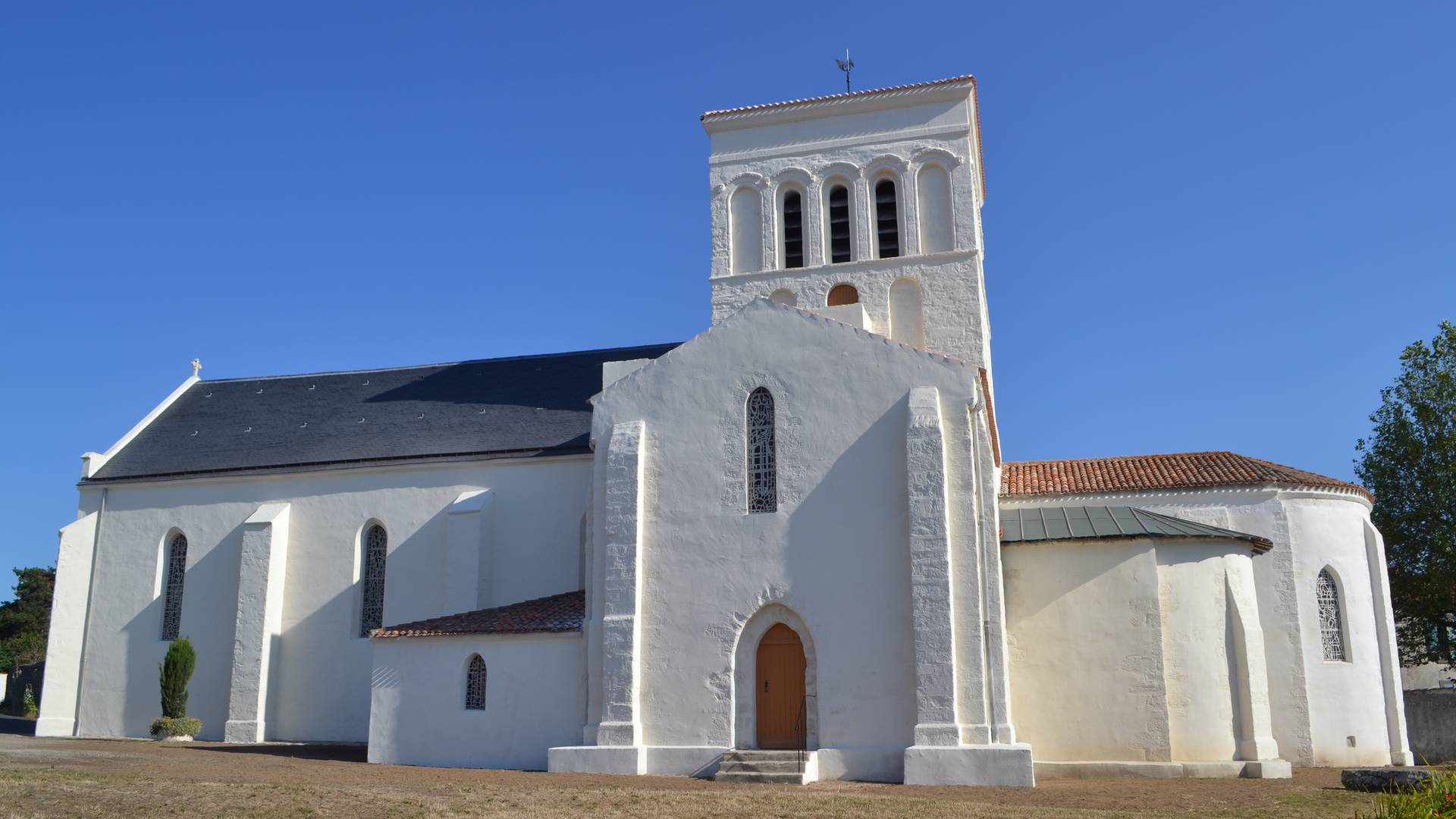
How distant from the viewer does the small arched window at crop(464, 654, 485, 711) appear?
72.4ft

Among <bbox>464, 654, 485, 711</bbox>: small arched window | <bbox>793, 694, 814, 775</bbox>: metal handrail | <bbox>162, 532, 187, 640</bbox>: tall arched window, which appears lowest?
<bbox>793, 694, 814, 775</bbox>: metal handrail

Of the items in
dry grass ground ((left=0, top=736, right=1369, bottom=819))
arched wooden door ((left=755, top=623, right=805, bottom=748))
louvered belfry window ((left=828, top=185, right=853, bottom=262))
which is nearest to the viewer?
dry grass ground ((left=0, top=736, right=1369, bottom=819))

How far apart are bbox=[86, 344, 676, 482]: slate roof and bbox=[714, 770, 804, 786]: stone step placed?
995 cm

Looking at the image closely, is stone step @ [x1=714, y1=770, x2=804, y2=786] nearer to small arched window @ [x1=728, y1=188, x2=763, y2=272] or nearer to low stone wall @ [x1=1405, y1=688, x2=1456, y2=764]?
small arched window @ [x1=728, y1=188, x2=763, y2=272]

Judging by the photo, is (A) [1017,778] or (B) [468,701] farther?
(B) [468,701]

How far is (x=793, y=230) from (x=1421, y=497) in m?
19.8

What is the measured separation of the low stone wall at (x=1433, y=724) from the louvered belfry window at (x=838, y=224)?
18.2 m

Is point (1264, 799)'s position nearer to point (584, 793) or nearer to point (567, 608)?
point (584, 793)

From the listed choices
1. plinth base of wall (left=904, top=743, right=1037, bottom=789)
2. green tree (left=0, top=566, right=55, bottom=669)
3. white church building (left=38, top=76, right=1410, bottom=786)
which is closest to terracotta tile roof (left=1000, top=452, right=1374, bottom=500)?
white church building (left=38, top=76, right=1410, bottom=786)

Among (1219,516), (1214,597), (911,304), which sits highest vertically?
(911,304)

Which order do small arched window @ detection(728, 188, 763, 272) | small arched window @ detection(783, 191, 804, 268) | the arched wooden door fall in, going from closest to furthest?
the arched wooden door → small arched window @ detection(783, 191, 804, 268) → small arched window @ detection(728, 188, 763, 272)

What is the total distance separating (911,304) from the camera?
27.7 meters

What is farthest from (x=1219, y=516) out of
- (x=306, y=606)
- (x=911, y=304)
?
(x=306, y=606)

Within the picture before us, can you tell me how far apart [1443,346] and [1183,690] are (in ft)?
61.9
